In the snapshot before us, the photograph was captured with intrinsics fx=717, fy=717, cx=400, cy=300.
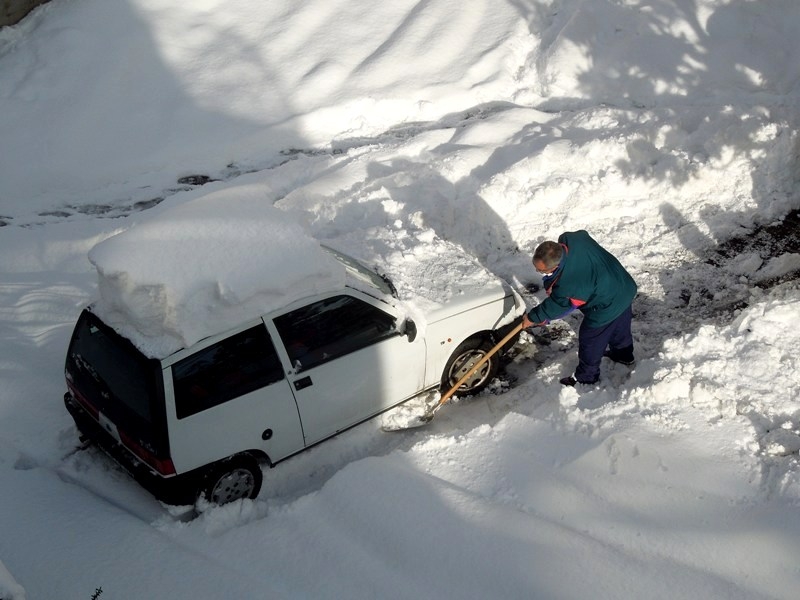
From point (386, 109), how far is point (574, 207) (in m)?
3.14

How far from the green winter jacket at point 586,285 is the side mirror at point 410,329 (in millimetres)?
1029

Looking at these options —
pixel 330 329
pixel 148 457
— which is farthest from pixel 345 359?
pixel 148 457

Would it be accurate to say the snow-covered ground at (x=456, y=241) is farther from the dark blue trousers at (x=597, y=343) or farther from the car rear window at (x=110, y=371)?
the car rear window at (x=110, y=371)

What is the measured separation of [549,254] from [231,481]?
286 centimetres

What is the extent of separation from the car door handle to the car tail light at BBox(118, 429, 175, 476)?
96 centimetres

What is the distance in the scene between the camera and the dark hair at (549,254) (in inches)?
215

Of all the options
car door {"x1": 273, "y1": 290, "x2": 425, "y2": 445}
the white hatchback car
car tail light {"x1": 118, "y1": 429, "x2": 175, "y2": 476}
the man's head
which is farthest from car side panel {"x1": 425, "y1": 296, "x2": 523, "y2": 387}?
car tail light {"x1": 118, "y1": 429, "x2": 175, "y2": 476}

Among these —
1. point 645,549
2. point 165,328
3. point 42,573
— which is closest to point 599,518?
point 645,549

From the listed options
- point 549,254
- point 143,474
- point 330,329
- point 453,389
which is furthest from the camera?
point 453,389

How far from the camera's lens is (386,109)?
9.56m

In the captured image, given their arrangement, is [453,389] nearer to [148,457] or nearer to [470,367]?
[470,367]

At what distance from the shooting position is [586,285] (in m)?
5.55

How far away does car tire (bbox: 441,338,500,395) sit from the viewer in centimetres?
595

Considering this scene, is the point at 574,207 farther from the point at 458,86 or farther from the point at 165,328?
the point at 165,328
